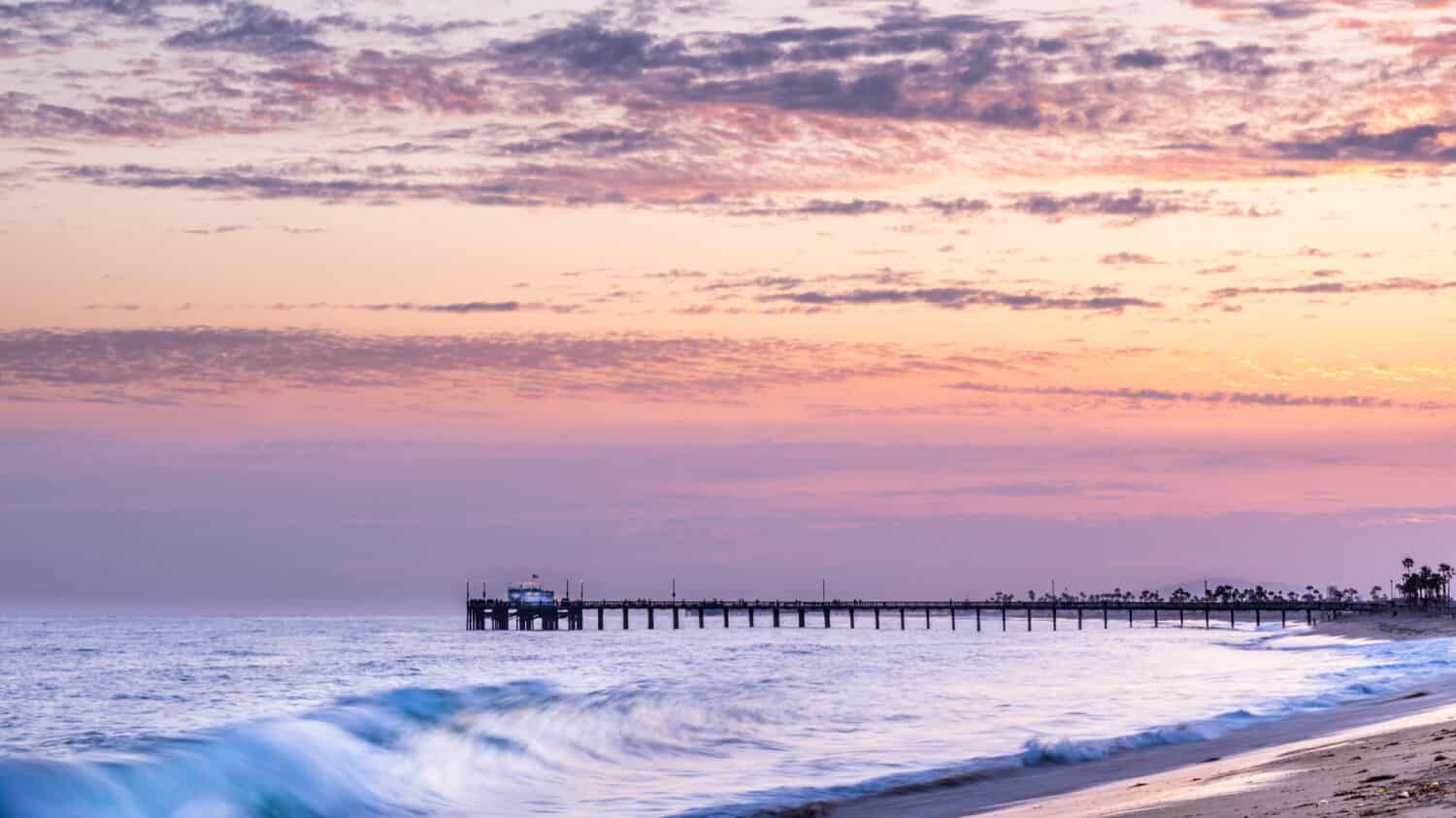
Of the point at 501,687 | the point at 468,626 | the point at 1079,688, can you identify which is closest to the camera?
the point at 501,687

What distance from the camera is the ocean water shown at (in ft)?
73.8

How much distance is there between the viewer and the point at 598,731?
32.7 m

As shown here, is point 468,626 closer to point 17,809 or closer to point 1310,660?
point 1310,660

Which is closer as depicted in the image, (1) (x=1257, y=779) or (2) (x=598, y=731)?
(1) (x=1257, y=779)

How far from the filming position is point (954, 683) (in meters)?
48.1

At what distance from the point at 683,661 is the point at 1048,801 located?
5468 centimetres

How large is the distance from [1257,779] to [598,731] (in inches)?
731

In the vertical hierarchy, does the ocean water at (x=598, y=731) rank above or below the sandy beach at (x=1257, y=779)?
below

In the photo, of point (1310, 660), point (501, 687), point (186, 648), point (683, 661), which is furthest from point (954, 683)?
point (186, 648)

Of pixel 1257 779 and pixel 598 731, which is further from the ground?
pixel 1257 779

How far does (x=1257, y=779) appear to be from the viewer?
16500 millimetres

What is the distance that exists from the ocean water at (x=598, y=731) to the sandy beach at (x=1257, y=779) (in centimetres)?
136

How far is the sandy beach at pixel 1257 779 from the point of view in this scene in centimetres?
1302

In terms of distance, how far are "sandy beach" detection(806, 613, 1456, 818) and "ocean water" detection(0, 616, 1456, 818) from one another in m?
1.36
